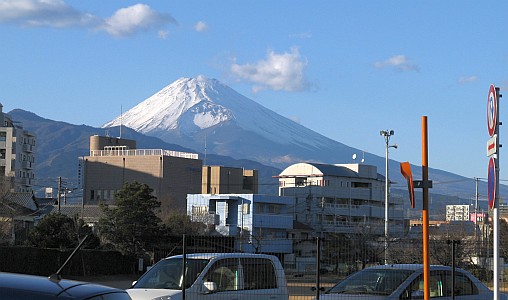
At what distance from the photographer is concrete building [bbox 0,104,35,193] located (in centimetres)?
11850

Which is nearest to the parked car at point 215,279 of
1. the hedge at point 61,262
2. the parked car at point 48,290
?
the parked car at point 48,290

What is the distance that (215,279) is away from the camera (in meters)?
16.8

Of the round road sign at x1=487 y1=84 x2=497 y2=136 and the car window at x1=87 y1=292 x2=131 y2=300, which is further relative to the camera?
the round road sign at x1=487 y1=84 x2=497 y2=136

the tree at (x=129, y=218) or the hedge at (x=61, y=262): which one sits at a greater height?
the tree at (x=129, y=218)

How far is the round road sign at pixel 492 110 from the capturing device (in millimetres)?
11102

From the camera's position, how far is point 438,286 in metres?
16.9

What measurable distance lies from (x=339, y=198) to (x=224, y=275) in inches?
3626

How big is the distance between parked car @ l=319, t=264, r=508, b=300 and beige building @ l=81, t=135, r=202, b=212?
10350cm

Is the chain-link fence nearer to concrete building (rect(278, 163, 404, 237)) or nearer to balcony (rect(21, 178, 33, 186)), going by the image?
concrete building (rect(278, 163, 404, 237))

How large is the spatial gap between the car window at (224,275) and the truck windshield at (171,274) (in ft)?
0.65

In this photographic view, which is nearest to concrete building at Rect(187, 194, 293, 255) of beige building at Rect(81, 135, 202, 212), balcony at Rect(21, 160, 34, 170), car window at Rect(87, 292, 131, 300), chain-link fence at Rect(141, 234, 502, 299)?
beige building at Rect(81, 135, 202, 212)

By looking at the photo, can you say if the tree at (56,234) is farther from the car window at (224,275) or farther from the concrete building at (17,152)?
the concrete building at (17,152)

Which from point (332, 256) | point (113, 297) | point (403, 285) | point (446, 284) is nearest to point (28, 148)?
point (332, 256)

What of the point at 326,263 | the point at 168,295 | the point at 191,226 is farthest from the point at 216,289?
the point at 191,226
